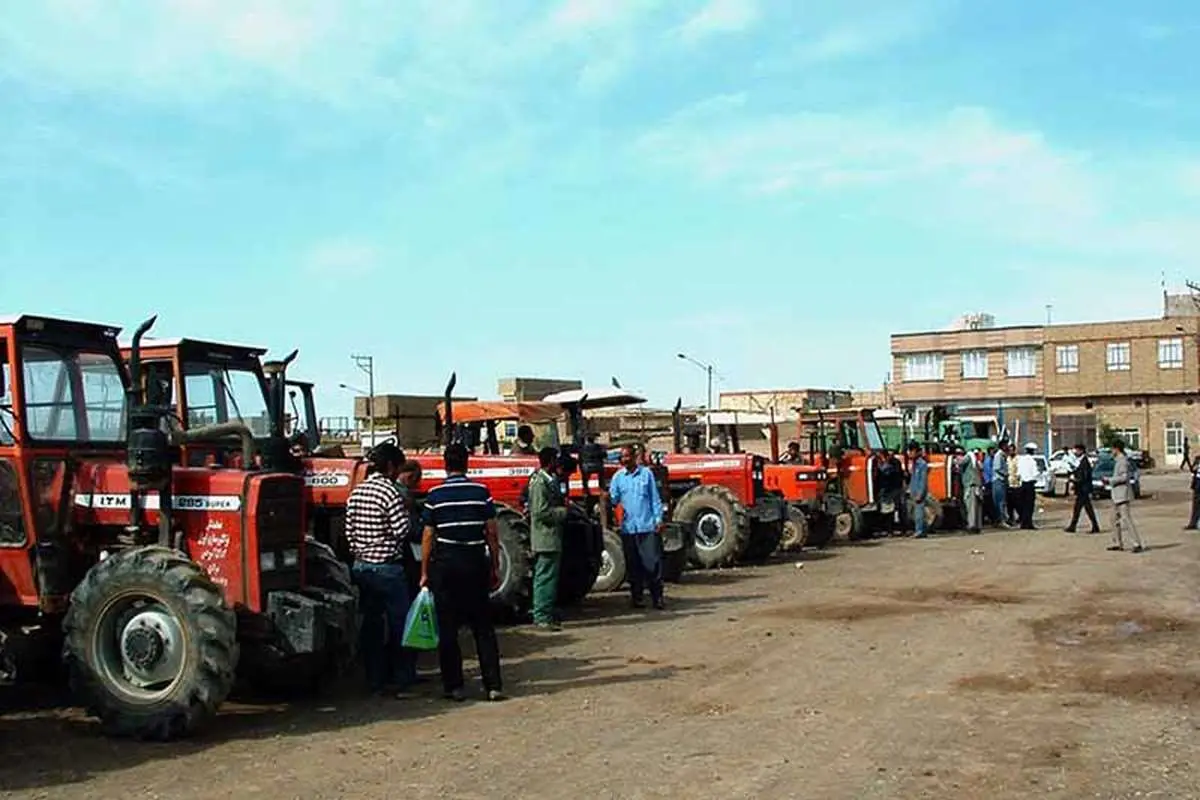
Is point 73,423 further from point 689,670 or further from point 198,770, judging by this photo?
point 689,670

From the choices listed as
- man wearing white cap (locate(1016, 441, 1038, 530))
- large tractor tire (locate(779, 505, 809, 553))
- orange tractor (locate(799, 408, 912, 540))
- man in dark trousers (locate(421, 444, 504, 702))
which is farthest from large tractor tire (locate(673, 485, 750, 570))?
man wearing white cap (locate(1016, 441, 1038, 530))

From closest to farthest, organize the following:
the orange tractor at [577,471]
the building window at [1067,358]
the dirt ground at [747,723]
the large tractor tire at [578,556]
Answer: the dirt ground at [747,723] → the large tractor tire at [578,556] → the orange tractor at [577,471] → the building window at [1067,358]

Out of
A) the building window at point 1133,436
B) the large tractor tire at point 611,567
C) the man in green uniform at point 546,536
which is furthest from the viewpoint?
the building window at point 1133,436

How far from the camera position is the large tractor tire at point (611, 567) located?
1496 centimetres

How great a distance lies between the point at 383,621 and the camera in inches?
355

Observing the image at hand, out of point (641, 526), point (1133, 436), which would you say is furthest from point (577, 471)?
point (1133, 436)

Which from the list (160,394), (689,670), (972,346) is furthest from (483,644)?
(972,346)

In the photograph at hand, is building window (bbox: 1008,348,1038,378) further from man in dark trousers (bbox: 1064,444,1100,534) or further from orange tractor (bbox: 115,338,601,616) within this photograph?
orange tractor (bbox: 115,338,601,616)

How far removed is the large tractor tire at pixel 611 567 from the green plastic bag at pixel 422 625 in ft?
21.2

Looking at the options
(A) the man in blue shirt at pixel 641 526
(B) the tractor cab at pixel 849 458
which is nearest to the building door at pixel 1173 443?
(B) the tractor cab at pixel 849 458

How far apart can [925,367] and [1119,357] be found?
1091 cm

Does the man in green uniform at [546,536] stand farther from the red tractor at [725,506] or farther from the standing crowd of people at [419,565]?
the red tractor at [725,506]

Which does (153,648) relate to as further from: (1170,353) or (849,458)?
(1170,353)

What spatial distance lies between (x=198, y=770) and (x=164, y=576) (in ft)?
4.10
